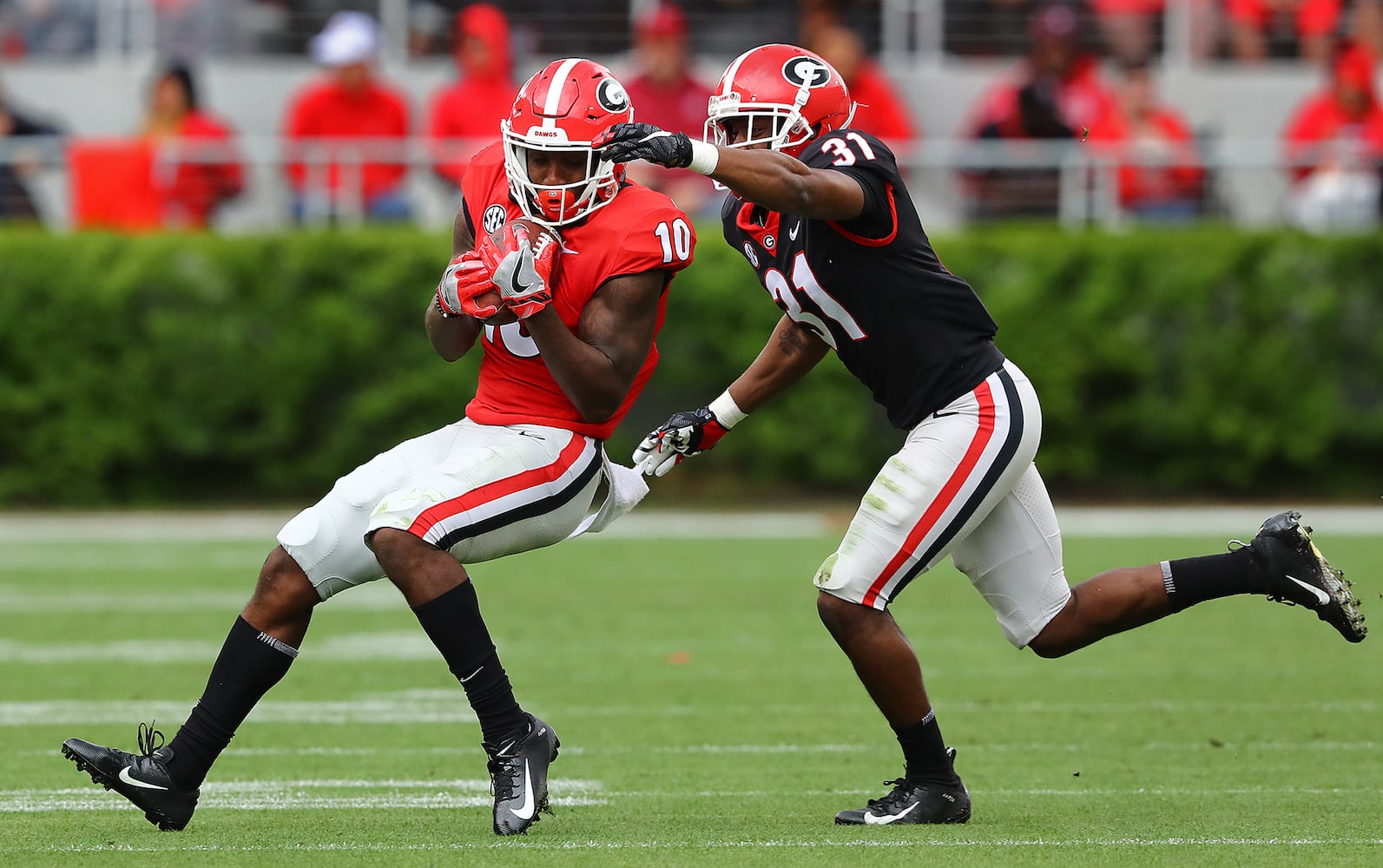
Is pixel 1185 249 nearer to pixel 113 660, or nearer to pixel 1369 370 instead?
pixel 1369 370

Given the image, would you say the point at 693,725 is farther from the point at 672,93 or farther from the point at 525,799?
the point at 672,93

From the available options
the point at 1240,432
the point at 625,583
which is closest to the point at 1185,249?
the point at 1240,432

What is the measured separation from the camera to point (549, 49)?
1388 centimetres

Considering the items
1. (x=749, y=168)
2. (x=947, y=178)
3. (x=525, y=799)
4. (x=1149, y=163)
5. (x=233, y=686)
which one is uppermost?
(x=749, y=168)

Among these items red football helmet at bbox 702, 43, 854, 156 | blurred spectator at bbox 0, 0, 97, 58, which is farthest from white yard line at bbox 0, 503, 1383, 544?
red football helmet at bbox 702, 43, 854, 156

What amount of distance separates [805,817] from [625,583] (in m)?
4.51

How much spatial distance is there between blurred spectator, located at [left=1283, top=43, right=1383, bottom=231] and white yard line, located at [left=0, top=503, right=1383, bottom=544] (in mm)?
1908

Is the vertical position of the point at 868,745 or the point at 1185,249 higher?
the point at 1185,249

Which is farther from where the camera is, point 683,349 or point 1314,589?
point 683,349

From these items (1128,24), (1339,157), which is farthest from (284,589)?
(1128,24)

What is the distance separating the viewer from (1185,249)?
12.0m

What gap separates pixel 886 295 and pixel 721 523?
23.0ft

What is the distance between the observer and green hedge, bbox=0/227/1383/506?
39.2 feet

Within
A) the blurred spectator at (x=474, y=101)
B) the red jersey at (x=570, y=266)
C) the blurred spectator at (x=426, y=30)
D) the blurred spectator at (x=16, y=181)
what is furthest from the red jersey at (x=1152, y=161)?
the red jersey at (x=570, y=266)
